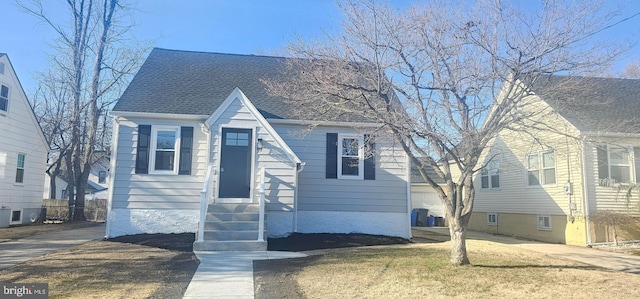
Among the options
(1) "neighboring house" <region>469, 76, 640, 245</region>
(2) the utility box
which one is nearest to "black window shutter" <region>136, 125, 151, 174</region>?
(2) the utility box

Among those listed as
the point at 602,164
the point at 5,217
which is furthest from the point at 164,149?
the point at 602,164

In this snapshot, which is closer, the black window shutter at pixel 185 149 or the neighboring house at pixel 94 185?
the black window shutter at pixel 185 149

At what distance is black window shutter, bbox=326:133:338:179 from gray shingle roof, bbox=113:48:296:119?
1441 mm

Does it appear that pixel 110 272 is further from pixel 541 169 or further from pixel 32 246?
pixel 541 169

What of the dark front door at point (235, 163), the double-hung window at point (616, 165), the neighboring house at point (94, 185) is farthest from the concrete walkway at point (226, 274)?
the neighboring house at point (94, 185)

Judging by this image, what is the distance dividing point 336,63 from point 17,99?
52.7ft

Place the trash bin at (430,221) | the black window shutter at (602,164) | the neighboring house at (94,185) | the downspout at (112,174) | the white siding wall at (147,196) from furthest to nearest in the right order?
the neighboring house at (94,185) < the trash bin at (430,221) < the black window shutter at (602,164) < the white siding wall at (147,196) < the downspout at (112,174)

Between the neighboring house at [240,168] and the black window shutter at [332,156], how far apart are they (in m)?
0.03

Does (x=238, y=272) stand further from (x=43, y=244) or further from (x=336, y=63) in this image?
(x=43, y=244)

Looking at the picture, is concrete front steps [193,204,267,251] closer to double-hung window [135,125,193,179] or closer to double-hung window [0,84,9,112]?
double-hung window [135,125,193,179]

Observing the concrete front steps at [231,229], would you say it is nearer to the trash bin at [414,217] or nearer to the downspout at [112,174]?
the downspout at [112,174]

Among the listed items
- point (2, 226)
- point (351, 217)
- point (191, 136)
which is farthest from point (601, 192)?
point (2, 226)

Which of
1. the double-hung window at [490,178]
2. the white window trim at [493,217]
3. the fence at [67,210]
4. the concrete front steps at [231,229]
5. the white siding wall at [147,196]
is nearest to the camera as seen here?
the concrete front steps at [231,229]

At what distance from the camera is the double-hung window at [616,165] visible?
1448 centimetres
